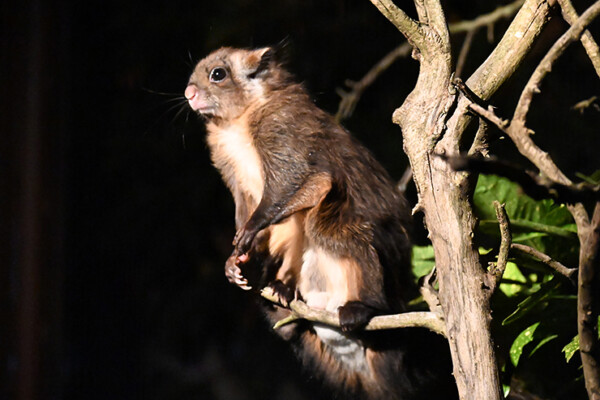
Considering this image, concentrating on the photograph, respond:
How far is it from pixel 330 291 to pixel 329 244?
12cm

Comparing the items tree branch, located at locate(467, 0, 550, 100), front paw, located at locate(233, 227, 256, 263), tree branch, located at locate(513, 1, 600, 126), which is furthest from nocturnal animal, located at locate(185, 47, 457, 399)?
tree branch, located at locate(513, 1, 600, 126)

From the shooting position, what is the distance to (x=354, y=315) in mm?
1476

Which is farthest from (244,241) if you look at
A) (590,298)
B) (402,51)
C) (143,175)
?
(143,175)

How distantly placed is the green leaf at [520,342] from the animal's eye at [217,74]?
1038mm

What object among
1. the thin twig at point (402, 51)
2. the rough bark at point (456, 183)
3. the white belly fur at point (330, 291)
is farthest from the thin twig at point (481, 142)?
the thin twig at point (402, 51)

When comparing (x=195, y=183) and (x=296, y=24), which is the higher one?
(x=296, y=24)

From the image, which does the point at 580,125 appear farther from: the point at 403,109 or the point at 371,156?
the point at 403,109

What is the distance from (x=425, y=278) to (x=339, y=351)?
1.72 ft

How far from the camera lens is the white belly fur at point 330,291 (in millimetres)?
1696

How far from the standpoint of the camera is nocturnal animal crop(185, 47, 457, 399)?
1.64 metres

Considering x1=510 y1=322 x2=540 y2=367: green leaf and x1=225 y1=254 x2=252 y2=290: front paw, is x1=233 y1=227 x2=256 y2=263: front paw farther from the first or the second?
x1=510 y1=322 x2=540 y2=367: green leaf

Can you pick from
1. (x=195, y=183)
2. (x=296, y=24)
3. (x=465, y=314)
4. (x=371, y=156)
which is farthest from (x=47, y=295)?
(x=465, y=314)

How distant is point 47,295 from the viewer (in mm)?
2918

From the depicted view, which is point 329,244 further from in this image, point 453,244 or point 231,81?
point 453,244
